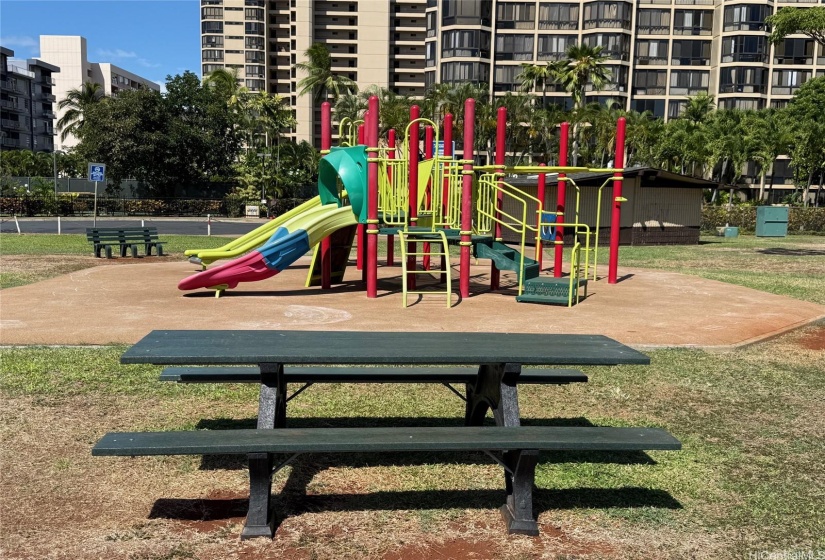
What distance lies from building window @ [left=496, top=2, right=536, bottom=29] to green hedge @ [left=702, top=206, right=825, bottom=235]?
116 feet

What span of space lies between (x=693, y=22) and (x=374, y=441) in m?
75.2

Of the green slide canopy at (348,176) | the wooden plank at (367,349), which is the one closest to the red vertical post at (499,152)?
the green slide canopy at (348,176)

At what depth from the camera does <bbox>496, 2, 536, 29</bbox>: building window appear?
67.9 metres

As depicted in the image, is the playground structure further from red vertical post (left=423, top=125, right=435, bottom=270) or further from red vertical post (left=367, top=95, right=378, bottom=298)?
red vertical post (left=423, top=125, right=435, bottom=270)

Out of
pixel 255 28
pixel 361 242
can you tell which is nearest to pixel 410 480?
pixel 361 242

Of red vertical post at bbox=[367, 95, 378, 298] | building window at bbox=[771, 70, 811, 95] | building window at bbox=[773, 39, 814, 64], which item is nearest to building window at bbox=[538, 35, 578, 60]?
building window at bbox=[773, 39, 814, 64]

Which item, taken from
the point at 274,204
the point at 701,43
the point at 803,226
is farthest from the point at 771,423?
the point at 701,43

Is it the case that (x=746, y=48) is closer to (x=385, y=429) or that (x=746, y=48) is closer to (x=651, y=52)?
(x=651, y=52)

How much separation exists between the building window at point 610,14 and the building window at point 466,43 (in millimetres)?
10329

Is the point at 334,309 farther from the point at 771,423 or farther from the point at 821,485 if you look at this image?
the point at 821,485

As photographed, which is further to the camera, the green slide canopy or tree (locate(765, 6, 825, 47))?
tree (locate(765, 6, 825, 47))

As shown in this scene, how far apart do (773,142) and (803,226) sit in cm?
1118

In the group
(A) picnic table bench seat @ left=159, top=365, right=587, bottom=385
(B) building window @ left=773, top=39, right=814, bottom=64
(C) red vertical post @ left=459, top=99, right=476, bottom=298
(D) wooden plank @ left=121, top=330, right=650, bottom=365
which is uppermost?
(B) building window @ left=773, top=39, right=814, bottom=64

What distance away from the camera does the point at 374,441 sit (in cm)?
359
